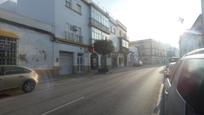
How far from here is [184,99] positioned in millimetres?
2564

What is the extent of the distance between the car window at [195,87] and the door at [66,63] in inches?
1055

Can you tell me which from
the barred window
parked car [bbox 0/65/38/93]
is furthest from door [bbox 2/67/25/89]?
the barred window

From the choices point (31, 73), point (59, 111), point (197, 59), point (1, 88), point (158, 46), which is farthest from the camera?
point (158, 46)

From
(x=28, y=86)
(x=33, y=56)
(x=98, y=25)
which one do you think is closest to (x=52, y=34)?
(x=33, y=56)

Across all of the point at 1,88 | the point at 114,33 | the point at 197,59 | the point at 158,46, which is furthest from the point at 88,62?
the point at 158,46

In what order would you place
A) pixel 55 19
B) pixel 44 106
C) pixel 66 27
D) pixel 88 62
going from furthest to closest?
pixel 88 62 < pixel 66 27 < pixel 55 19 < pixel 44 106

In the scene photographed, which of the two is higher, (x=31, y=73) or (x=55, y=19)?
(x=55, y=19)

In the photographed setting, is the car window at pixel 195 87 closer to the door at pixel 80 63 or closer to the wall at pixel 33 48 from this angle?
the wall at pixel 33 48

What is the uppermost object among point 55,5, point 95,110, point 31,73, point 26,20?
point 55,5

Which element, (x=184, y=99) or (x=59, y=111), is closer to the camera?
(x=184, y=99)

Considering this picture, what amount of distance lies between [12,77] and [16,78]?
252 millimetres

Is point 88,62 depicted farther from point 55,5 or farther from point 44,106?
point 44,106

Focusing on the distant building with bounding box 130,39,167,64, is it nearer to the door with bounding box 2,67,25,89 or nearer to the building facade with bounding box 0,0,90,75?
the building facade with bounding box 0,0,90,75

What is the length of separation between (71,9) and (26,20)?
10557 millimetres
